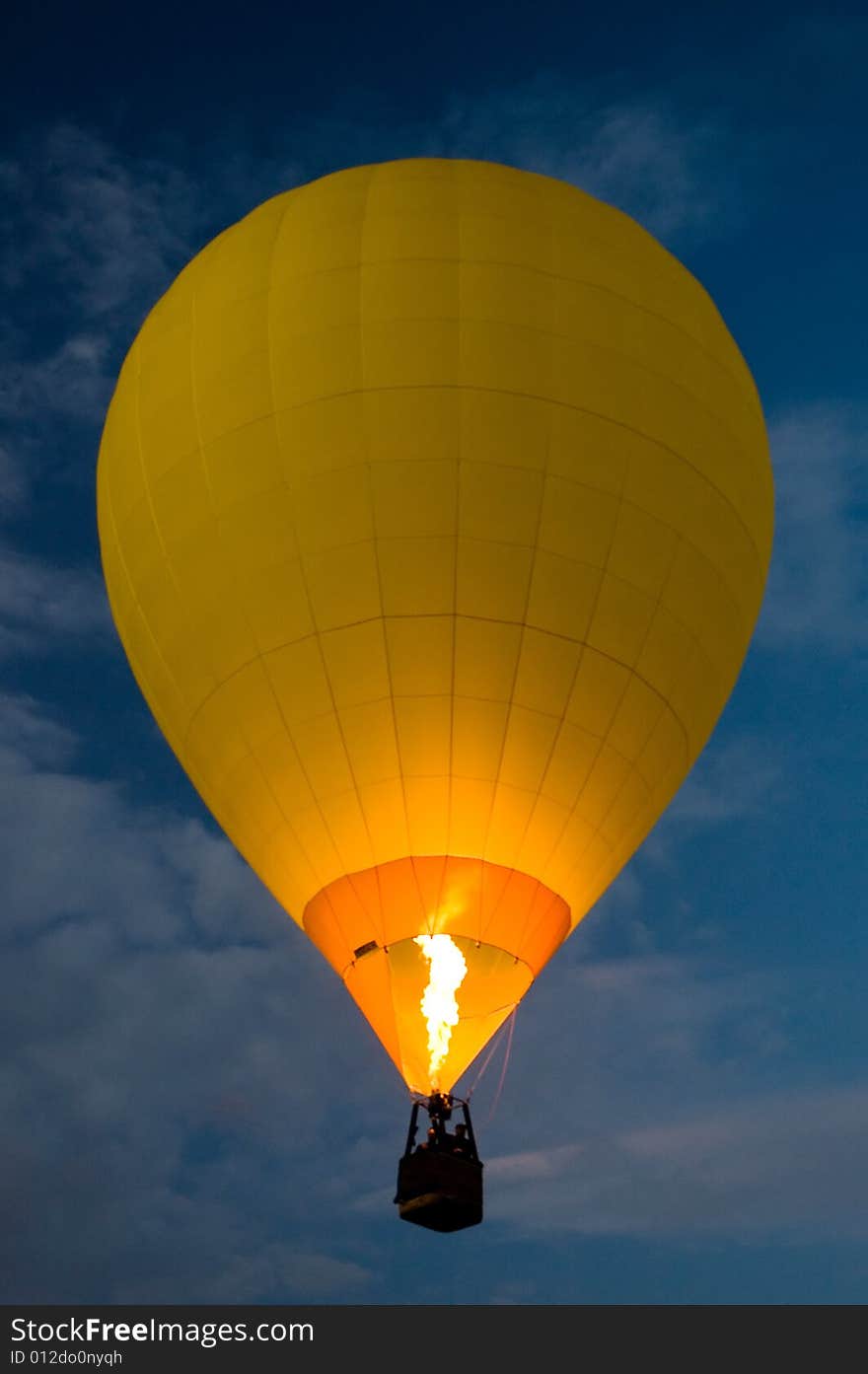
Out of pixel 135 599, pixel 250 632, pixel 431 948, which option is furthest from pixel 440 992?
pixel 135 599

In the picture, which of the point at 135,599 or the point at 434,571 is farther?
the point at 135,599

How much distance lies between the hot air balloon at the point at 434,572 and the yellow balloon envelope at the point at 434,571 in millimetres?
23

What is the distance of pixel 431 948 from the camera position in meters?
13.1

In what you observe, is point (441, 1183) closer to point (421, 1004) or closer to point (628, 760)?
point (421, 1004)

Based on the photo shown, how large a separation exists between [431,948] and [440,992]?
34 centimetres

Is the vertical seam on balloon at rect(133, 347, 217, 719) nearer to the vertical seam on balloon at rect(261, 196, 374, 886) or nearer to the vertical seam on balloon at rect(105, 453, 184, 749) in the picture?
the vertical seam on balloon at rect(105, 453, 184, 749)

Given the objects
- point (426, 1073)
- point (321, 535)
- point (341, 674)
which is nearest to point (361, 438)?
point (321, 535)

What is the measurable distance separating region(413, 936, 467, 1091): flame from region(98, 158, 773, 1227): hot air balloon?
0.02 m

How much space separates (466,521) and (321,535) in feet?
3.59

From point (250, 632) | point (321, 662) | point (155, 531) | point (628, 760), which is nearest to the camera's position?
point (321, 662)

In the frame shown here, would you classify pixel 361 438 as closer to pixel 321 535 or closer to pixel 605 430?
pixel 321 535

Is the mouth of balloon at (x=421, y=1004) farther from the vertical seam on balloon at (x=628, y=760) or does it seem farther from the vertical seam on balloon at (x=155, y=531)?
the vertical seam on balloon at (x=155, y=531)

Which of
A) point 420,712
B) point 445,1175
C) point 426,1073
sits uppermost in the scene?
point 420,712

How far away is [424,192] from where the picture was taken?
14266 millimetres
